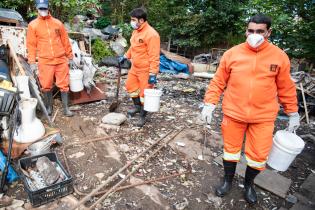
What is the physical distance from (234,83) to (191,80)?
6.26 m

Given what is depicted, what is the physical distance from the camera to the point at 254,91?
273cm

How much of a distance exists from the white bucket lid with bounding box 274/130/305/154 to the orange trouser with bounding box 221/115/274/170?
0.88 feet

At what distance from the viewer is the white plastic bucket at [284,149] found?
9.84ft

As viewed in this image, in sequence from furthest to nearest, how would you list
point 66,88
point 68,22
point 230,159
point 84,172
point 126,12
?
point 126,12, point 68,22, point 66,88, point 84,172, point 230,159

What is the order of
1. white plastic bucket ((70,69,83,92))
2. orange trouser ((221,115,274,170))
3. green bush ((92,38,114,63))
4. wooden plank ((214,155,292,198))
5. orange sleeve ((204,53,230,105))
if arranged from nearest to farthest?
orange trouser ((221,115,274,170)), orange sleeve ((204,53,230,105)), wooden plank ((214,155,292,198)), white plastic bucket ((70,69,83,92)), green bush ((92,38,114,63))

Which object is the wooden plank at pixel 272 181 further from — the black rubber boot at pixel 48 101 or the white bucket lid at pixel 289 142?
the black rubber boot at pixel 48 101

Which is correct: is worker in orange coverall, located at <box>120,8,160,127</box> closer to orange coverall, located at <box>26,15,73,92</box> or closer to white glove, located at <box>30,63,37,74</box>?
orange coverall, located at <box>26,15,73,92</box>

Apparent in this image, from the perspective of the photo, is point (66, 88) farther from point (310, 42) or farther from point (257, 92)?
point (310, 42)

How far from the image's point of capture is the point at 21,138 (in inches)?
146

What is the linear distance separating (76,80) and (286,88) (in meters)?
3.85

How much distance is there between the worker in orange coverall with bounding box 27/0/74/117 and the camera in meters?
4.56

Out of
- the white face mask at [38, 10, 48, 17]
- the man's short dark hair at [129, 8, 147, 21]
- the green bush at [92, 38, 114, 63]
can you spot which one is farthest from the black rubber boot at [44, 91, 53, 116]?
the green bush at [92, 38, 114, 63]

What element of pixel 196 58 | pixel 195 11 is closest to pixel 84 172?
pixel 196 58

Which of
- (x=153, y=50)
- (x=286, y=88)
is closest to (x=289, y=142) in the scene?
(x=286, y=88)
